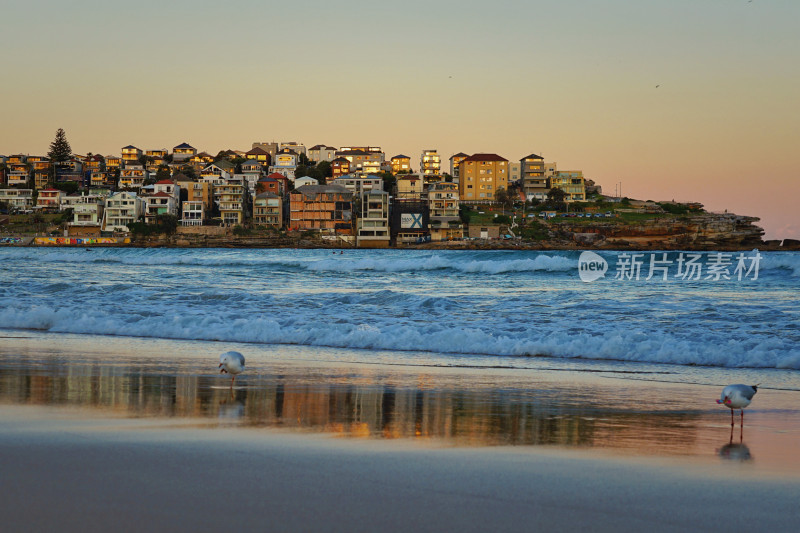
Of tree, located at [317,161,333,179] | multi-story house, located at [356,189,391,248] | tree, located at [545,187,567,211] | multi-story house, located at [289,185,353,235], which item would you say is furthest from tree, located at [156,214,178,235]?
tree, located at [545,187,567,211]

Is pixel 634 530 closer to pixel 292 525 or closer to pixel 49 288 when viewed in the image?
pixel 292 525

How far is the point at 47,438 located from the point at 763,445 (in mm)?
4796

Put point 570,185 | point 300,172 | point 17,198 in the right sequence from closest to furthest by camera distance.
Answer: point 17,198 → point 570,185 → point 300,172

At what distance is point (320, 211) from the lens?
114312mm

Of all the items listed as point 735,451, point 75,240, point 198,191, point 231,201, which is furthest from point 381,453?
point 198,191

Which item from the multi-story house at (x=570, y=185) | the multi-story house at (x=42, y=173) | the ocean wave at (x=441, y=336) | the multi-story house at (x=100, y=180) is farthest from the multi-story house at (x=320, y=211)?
the ocean wave at (x=441, y=336)

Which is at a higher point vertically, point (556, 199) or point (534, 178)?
point (534, 178)

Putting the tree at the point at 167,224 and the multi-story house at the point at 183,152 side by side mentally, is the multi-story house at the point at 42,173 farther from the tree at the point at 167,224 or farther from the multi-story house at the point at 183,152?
the tree at the point at 167,224

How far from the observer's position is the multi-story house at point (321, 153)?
164 metres

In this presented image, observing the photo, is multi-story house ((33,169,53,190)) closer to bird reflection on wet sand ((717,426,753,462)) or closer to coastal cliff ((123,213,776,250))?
coastal cliff ((123,213,776,250))

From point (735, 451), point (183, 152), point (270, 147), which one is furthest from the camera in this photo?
point (270, 147)

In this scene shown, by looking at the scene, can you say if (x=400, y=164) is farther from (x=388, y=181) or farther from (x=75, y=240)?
(x=75, y=240)

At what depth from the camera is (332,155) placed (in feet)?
535

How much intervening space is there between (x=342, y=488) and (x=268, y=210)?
115 m
